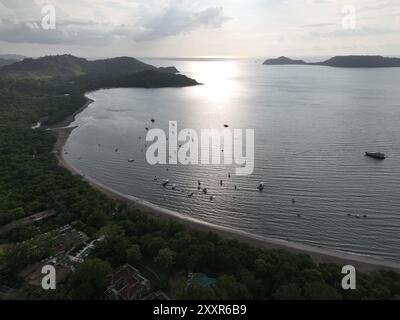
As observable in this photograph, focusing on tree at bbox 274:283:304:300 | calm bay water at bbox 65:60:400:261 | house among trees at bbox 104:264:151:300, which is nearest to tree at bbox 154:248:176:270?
house among trees at bbox 104:264:151:300

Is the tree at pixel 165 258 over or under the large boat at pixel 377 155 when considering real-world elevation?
under

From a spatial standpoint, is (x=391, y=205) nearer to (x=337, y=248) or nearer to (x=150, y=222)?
(x=337, y=248)

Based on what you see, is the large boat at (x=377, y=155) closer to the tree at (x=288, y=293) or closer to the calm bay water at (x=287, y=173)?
the calm bay water at (x=287, y=173)

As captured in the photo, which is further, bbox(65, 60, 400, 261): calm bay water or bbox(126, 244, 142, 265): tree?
bbox(65, 60, 400, 261): calm bay water

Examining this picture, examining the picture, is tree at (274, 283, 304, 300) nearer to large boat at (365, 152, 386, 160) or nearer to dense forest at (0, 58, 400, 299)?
dense forest at (0, 58, 400, 299)

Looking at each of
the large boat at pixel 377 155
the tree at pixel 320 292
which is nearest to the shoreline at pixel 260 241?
the tree at pixel 320 292

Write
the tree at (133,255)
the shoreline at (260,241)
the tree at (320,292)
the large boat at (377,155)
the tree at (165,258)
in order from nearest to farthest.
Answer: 1. the tree at (320,292)
2. the tree at (165,258)
3. the tree at (133,255)
4. the shoreline at (260,241)
5. the large boat at (377,155)
